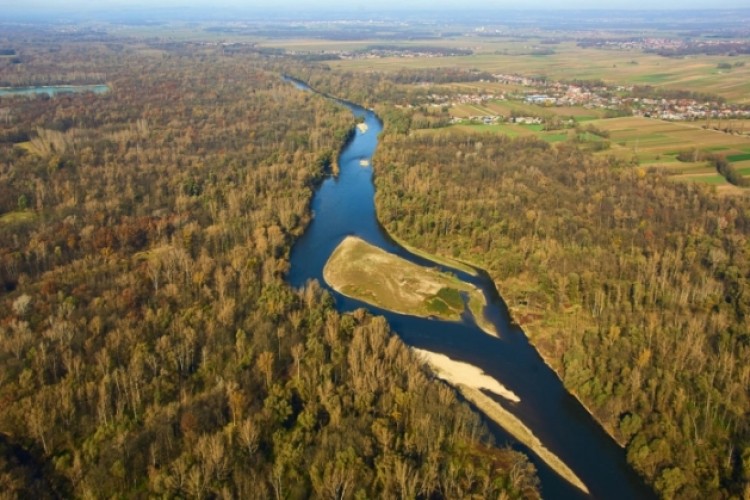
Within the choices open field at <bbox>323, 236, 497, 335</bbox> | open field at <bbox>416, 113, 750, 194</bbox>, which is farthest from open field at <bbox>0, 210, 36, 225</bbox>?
open field at <bbox>416, 113, 750, 194</bbox>

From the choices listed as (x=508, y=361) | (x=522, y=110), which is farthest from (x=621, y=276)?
(x=522, y=110)

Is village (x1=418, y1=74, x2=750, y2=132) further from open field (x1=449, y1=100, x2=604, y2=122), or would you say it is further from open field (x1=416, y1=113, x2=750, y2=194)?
open field (x1=416, y1=113, x2=750, y2=194)

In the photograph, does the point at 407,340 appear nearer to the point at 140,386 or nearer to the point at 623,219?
the point at 140,386

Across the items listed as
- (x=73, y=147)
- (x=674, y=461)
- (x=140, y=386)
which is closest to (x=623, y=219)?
(x=674, y=461)

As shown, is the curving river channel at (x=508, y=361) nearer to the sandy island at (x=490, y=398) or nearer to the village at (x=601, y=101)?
the sandy island at (x=490, y=398)

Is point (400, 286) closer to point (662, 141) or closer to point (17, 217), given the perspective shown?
point (17, 217)

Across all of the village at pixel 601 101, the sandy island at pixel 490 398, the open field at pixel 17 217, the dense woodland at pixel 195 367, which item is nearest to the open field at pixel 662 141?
the village at pixel 601 101
